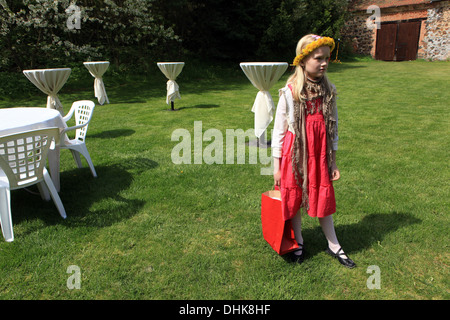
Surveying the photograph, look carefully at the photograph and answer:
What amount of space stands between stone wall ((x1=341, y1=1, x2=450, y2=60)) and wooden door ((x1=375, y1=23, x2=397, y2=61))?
0.31 m

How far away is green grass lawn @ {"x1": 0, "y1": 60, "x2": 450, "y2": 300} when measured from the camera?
2146 millimetres

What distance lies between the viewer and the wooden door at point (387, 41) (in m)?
19.8

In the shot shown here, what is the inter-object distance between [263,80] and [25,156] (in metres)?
3.38

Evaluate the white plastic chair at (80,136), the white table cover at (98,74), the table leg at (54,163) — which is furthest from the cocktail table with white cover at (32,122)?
the white table cover at (98,74)

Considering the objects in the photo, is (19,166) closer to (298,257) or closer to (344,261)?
(298,257)

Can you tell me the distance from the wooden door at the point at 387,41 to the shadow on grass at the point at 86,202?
2135cm

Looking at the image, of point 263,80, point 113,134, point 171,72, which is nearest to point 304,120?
point 263,80

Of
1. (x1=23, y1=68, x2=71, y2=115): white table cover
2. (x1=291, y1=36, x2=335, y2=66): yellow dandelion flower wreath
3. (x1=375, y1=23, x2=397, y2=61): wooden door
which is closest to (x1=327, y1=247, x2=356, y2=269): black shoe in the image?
(x1=291, y1=36, x2=335, y2=66): yellow dandelion flower wreath

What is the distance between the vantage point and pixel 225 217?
303cm

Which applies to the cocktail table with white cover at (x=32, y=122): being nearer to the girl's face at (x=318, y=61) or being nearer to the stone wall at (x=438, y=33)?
the girl's face at (x=318, y=61)

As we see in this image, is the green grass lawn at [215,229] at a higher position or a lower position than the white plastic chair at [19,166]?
lower

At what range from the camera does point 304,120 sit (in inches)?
80.7
